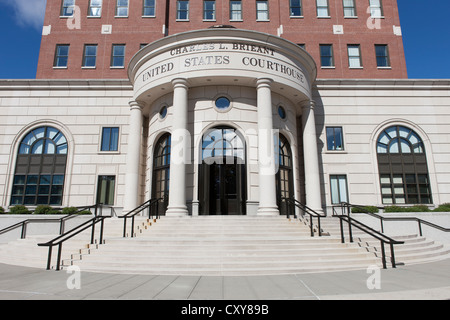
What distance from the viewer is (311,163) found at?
1716 centimetres

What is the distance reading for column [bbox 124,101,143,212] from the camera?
671 inches

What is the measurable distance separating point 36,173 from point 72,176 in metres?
2.59

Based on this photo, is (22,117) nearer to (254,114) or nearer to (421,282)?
(254,114)

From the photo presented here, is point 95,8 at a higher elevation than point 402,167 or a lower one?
higher

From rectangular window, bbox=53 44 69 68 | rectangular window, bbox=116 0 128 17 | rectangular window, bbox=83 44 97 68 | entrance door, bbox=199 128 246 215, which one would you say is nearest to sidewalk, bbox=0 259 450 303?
entrance door, bbox=199 128 246 215

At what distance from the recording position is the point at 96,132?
2011 cm

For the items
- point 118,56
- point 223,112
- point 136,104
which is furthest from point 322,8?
point 136,104

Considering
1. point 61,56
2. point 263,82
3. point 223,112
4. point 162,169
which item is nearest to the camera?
point 263,82

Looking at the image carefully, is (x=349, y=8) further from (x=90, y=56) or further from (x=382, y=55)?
(x=90, y=56)

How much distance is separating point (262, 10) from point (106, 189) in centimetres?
1909

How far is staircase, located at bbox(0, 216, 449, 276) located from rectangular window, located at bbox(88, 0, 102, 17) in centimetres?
1978

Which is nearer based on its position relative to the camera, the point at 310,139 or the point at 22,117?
the point at 310,139

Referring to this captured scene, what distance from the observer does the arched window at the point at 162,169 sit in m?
16.8
